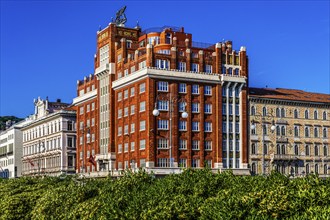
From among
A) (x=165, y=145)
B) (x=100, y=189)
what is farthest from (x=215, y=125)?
(x=100, y=189)

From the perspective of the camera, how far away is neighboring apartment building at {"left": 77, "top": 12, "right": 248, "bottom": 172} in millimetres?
101750

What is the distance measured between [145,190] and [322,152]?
294 feet

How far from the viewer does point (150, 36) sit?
11312cm

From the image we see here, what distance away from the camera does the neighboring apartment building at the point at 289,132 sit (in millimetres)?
113875

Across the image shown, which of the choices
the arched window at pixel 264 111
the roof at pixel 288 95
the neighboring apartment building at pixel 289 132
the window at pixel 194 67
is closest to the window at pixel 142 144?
the window at pixel 194 67

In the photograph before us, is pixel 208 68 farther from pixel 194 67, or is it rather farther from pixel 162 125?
pixel 162 125

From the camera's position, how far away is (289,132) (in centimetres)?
11825

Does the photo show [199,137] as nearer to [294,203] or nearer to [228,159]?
[228,159]

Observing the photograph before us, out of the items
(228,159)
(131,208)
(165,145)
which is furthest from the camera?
(228,159)

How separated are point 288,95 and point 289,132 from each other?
7.91m

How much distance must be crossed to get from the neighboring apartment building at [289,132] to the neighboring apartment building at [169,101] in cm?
385

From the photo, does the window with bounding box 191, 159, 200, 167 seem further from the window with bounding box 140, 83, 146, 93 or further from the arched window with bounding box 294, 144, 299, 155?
the arched window with bounding box 294, 144, 299, 155

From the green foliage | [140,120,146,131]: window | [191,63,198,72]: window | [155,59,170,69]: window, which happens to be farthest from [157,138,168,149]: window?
the green foliage

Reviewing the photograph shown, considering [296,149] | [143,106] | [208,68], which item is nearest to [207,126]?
[208,68]
